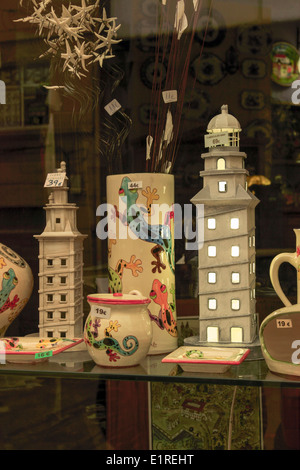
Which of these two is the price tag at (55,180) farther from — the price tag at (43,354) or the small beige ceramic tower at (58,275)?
the price tag at (43,354)

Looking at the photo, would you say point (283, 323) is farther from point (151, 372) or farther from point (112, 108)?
point (112, 108)

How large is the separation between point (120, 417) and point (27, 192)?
0.65 m

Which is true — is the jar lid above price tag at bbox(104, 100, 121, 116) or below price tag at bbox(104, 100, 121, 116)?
below

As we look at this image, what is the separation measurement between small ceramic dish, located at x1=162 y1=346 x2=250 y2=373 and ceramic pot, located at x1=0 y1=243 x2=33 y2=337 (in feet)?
1.30

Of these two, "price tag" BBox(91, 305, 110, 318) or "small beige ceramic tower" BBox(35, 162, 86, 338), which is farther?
"small beige ceramic tower" BBox(35, 162, 86, 338)

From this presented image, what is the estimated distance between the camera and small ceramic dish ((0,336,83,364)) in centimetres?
121

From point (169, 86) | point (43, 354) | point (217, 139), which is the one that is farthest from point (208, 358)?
point (169, 86)

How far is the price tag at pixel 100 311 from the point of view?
45.0 inches

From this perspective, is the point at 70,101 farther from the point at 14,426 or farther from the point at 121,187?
the point at 14,426

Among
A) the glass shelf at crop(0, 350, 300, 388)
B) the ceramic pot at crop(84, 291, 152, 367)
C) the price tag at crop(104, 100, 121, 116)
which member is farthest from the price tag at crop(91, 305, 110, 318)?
the price tag at crop(104, 100, 121, 116)

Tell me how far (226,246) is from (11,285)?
483 mm

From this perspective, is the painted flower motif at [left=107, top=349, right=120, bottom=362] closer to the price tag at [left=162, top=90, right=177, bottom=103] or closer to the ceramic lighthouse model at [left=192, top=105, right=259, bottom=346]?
the ceramic lighthouse model at [left=192, top=105, right=259, bottom=346]

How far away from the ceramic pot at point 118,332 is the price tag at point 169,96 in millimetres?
516

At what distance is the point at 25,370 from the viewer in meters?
1.19
